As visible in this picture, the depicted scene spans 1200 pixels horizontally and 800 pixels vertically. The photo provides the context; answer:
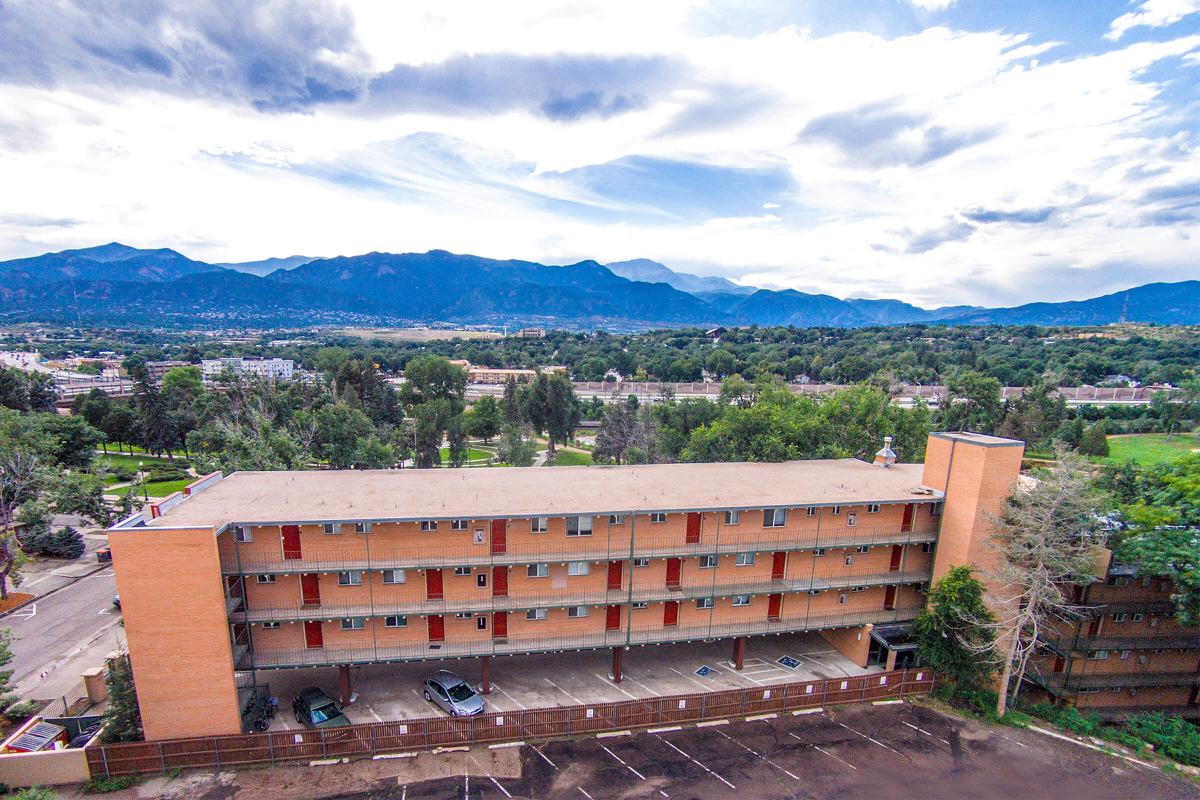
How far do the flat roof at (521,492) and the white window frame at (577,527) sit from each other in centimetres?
84

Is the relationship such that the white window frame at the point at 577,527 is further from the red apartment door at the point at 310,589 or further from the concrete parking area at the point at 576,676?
the red apartment door at the point at 310,589

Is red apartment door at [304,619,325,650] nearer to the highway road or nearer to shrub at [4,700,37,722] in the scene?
shrub at [4,700,37,722]

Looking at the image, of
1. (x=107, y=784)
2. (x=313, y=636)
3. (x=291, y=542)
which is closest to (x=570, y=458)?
(x=313, y=636)

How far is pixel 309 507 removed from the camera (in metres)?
22.1

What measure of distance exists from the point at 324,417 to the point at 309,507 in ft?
108

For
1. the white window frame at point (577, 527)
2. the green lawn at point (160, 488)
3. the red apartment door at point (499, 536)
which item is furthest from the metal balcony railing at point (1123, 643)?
the green lawn at point (160, 488)

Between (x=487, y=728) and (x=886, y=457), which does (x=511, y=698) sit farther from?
(x=886, y=457)

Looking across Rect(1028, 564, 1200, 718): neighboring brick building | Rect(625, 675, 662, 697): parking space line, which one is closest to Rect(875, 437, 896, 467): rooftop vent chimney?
Rect(1028, 564, 1200, 718): neighboring brick building

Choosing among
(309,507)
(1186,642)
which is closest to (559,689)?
(309,507)

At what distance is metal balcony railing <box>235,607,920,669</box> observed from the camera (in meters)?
22.2

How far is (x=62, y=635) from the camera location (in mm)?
28797

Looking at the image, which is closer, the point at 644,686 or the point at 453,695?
the point at 453,695

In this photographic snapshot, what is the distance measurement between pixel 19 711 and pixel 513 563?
20938mm

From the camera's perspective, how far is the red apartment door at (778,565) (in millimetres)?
25922
